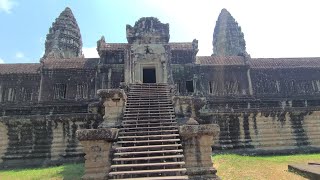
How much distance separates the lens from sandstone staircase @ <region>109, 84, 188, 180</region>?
7516mm

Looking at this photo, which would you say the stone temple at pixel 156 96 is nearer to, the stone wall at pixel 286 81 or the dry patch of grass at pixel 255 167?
the stone wall at pixel 286 81

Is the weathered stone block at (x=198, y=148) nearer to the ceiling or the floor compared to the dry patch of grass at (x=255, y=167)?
nearer to the ceiling

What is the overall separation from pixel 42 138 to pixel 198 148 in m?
8.40

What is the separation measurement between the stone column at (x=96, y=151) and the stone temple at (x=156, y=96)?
16 centimetres

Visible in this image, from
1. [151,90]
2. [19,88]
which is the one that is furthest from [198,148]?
[19,88]

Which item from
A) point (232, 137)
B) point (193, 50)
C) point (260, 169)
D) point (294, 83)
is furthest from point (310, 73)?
point (260, 169)

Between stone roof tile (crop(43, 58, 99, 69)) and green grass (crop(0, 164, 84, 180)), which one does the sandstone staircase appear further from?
stone roof tile (crop(43, 58, 99, 69))

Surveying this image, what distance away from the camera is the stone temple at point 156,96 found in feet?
43.9

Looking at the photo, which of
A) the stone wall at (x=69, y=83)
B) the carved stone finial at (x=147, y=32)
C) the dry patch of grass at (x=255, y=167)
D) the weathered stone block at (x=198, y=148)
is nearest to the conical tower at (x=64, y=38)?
the stone wall at (x=69, y=83)

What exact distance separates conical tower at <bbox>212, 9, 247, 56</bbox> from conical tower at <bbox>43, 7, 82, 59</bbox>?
20149 millimetres

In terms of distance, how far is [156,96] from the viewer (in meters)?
13.2

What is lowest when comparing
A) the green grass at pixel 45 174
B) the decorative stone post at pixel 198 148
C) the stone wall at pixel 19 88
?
the green grass at pixel 45 174

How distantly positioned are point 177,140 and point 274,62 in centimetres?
2174

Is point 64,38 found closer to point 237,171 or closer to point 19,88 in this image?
point 19,88
